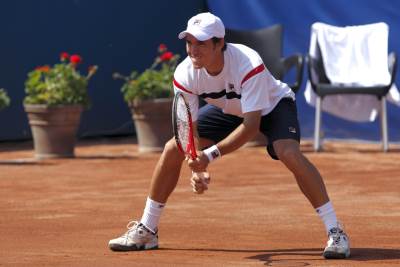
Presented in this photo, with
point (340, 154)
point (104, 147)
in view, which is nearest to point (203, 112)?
point (340, 154)

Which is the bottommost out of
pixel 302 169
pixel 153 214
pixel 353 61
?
pixel 353 61

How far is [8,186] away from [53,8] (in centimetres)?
371

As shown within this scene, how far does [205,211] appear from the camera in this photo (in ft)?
23.5

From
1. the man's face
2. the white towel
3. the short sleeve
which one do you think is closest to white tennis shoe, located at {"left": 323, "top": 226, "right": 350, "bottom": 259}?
the short sleeve

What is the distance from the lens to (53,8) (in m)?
11.9

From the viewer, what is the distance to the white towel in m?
10.9

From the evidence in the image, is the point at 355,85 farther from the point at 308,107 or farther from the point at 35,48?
the point at 35,48

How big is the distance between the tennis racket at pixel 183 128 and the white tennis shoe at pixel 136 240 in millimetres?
Answer: 654

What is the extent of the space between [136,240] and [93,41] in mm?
6769

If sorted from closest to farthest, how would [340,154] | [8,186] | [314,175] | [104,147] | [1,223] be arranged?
[314,175]
[1,223]
[8,186]
[340,154]
[104,147]

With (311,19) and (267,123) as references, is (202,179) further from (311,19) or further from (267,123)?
(311,19)

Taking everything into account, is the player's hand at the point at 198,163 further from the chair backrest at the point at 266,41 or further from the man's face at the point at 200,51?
the chair backrest at the point at 266,41

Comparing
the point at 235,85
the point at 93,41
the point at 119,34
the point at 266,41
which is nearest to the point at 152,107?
the point at 266,41

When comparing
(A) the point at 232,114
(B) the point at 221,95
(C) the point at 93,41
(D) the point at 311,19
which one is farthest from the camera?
(C) the point at 93,41
